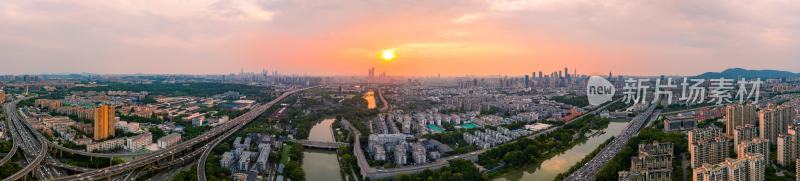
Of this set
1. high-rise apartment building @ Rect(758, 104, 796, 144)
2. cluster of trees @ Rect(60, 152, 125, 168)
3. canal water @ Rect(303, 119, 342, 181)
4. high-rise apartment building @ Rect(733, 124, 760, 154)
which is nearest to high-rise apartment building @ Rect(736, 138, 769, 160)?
high-rise apartment building @ Rect(733, 124, 760, 154)

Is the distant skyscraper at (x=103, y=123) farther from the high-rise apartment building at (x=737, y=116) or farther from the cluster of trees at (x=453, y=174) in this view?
the high-rise apartment building at (x=737, y=116)

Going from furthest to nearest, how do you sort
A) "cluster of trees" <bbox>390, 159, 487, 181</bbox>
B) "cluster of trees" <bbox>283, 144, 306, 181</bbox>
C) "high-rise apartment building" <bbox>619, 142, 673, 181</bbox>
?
"cluster of trees" <bbox>283, 144, 306, 181</bbox>, "cluster of trees" <bbox>390, 159, 487, 181</bbox>, "high-rise apartment building" <bbox>619, 142, 673, 181</bbox>

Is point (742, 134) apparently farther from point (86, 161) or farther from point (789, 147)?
point (86, 161)

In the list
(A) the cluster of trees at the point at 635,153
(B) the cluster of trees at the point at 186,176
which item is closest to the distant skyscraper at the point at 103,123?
(B) the cluster of trees at the point at 186,176

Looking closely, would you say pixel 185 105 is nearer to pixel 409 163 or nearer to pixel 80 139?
pixel 80 139

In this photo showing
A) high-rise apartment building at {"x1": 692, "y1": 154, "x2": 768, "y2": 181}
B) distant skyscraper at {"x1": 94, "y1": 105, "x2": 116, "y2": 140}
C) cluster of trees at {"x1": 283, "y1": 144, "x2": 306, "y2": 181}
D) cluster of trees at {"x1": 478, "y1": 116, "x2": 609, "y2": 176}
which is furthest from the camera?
distant skyscraper at {"x1": 94, "y1": 105, "x2": 116, "y2": 140}

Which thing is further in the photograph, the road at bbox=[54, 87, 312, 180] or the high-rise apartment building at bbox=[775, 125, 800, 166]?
the high-rise apartment building at bbox=[775, 125, 800, 166]

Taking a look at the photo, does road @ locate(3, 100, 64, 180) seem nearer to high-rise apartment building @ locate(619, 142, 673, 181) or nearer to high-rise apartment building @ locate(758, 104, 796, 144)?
high-rise apartment building @ locate(619, 142, 673, 181)
